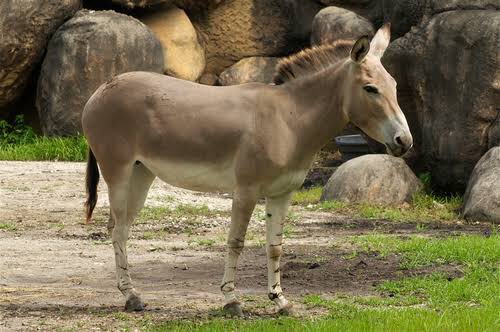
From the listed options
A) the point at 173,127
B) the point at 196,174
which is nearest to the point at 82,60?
the point at 173,127

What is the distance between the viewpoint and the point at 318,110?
774 cm

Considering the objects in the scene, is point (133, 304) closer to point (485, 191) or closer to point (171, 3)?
point (485, 191)

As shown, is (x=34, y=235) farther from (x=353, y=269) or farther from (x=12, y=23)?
(x=12, y=23)

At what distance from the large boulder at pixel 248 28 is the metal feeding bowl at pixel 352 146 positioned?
3.52 m

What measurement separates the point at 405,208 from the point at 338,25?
5.57 meters

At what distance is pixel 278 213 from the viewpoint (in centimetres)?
779

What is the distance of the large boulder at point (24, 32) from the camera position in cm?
1822

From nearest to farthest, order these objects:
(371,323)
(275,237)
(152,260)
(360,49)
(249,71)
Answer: (371,323) → (360,49) → (275,237) → (152,260) → (249,71)

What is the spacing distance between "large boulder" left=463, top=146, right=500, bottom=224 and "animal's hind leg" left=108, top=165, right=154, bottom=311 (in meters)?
6.30

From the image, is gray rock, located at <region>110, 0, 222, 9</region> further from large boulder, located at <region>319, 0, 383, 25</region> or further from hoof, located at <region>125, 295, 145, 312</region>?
hoof, located at <region>125, 295, 145, 312</region>

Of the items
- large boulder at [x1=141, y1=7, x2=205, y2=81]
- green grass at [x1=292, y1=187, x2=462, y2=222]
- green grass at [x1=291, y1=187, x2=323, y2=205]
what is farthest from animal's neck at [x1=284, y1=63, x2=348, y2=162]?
large boulder at [x1=141, y1=7, x2=205, y2=81]

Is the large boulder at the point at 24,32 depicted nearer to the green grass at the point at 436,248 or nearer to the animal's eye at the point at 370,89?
the green grass at the point at 436,248

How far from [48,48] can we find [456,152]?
302 inches

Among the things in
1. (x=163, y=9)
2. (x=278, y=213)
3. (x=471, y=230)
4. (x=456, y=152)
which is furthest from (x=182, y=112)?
(x=163, y=9)
